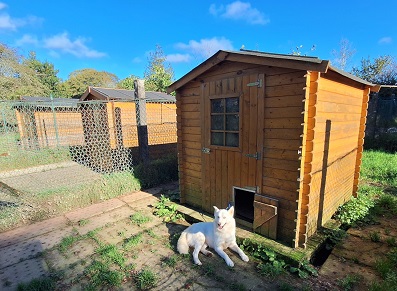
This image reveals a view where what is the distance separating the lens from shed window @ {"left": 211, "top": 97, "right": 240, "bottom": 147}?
3.42m

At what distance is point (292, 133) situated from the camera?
280 centimetres

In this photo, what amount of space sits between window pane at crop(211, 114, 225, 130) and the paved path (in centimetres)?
245

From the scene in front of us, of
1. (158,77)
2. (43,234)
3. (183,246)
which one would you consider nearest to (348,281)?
(183,246)

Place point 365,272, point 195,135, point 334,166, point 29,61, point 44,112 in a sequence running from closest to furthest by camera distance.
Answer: point 365,272
point 334,166
point 195,135
point 44,112
point 29,61

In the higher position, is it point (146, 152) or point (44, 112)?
point (44, 112)

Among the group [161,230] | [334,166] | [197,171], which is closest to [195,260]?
[161,230]

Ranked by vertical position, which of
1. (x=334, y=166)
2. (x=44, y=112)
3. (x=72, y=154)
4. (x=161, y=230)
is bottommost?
(x=161, y=230)

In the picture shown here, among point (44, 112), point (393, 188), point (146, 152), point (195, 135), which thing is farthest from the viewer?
point (44, 112)

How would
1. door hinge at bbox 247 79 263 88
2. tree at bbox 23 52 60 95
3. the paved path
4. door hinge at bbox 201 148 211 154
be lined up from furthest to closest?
1. tree at bbox 23 52 60 95
2. door hinge at bbox 201 148 211 154
3. door hinge at bbox 247 79 263 88
4. the paved path

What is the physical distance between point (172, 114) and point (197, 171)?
5091 millimetres

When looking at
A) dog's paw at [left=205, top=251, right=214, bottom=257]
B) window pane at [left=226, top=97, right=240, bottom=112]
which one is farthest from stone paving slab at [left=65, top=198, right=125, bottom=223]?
window pane at [left=226, top=97, right=240, bottom=112]

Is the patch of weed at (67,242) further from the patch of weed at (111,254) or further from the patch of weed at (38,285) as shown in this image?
the patch of weed at (38,285)

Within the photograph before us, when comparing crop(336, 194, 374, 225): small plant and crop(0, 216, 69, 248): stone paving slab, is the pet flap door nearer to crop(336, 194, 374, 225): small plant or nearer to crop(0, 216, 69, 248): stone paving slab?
crop(336, 194, 374, 225): small plant

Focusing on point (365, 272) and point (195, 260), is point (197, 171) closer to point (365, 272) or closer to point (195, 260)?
point (195, 260)
